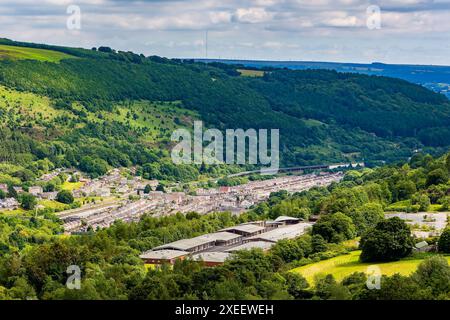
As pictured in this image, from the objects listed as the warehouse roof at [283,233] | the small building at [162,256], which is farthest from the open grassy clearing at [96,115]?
the small building at [162,256]

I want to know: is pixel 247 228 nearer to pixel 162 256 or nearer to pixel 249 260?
pixel 162 256

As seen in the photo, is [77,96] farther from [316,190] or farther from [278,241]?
[278,241]

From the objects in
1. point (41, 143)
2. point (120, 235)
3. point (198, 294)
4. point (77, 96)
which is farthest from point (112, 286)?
point (77, 96)

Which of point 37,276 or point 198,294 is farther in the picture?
point 37,276

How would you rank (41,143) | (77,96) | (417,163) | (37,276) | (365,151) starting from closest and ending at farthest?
1. (37,276)
2. (417,163)
3. (41,143)
4. (77,96)
5. (365,151)

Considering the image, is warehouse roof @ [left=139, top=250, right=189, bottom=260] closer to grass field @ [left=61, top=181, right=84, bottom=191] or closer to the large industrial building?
the large industrial building

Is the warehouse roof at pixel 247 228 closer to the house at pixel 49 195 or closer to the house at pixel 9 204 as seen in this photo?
the house at pixel 9 204
